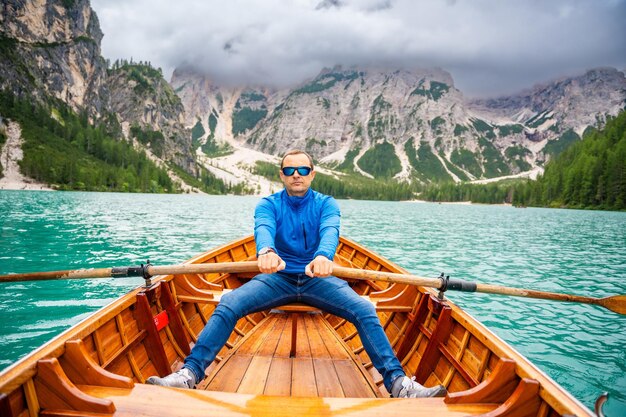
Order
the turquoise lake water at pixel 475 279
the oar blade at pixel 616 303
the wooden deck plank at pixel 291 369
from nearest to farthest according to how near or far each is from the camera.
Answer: the wooden deck plank at pixel 291 369
the oar blade at pixel 616 303
the turquoise lake water at pixel 475 279

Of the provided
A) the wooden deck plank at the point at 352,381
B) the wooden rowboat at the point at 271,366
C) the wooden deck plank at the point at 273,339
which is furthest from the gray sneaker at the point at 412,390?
the wooden deck plank at the point at 273,339

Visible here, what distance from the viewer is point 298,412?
311cm

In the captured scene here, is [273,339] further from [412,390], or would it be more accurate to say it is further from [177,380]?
[412,390]

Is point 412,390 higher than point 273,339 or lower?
higher

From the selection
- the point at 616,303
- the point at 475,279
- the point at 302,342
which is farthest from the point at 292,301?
the point at 475,279

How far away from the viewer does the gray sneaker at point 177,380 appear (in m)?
3.77

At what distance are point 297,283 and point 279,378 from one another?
155 centimetres

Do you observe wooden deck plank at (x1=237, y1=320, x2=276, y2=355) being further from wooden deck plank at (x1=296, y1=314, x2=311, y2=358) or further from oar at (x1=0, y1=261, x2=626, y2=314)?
oar at (x1=0, y1=261, x2=626, y2=314)

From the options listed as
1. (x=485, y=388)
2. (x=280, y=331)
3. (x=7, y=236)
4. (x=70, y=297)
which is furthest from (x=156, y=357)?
(x=7, y=236)

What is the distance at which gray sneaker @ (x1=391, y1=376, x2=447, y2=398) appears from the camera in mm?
3756

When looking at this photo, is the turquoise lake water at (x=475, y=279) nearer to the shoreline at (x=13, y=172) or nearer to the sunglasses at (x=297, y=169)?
the sunglasses at (x=297, y=169)

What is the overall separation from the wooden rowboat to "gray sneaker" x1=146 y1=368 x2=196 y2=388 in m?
0.17

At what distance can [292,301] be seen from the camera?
5.52m

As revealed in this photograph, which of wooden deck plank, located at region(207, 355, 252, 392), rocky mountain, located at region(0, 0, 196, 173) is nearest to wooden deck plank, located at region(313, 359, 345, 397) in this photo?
wooden deck plank, located at region(207, 355, 252, 392)
